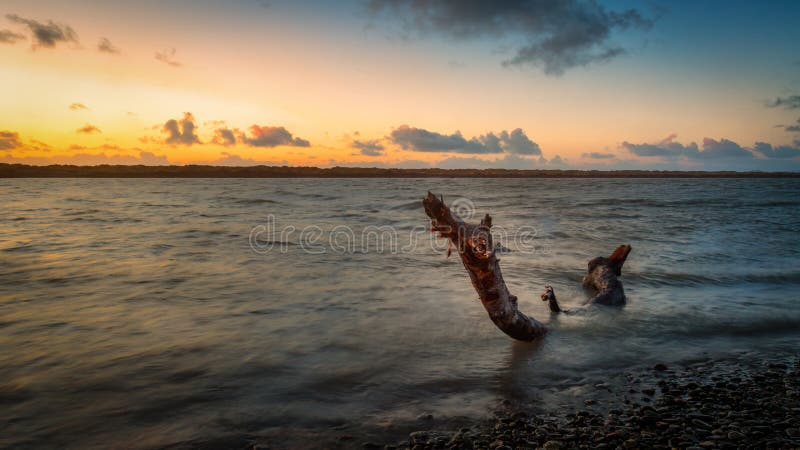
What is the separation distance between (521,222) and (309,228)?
1358 centimetres

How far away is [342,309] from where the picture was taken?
862 centimetres

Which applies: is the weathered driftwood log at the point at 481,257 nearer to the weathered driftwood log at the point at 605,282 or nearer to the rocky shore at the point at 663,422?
the rocky shore at the point at 663,422

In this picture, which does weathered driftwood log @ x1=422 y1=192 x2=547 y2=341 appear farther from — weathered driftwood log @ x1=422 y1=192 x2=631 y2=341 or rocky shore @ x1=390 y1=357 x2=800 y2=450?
rocky shore @ x1=390 y1=357 x2=800 y2=450

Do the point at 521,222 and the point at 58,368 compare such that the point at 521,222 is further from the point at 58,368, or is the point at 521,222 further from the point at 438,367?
the point at 58,368

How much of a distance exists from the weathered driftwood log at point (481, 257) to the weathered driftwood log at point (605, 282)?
2212 mm

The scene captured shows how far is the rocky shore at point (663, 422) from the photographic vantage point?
12.3 feet

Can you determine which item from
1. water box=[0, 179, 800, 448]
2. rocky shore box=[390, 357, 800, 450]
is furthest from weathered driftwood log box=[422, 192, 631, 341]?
rocky shore box=[390, 357, 800, 450]

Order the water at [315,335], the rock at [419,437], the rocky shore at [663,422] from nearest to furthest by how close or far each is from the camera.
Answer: the rocky shore at [663,422] < the rock at [419,437] < the water at [315,335]

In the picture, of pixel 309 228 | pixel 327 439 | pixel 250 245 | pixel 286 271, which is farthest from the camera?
pixel 309 228

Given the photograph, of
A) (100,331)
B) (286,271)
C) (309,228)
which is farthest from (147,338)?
(309,228)

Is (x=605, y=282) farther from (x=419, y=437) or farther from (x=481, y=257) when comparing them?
(x=419, y=437)

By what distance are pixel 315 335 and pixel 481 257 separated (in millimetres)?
3300

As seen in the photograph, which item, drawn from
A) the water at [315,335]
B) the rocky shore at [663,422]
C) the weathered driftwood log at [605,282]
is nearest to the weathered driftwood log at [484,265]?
the water at [315,335]

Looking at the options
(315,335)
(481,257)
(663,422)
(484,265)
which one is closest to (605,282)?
(484,265)
